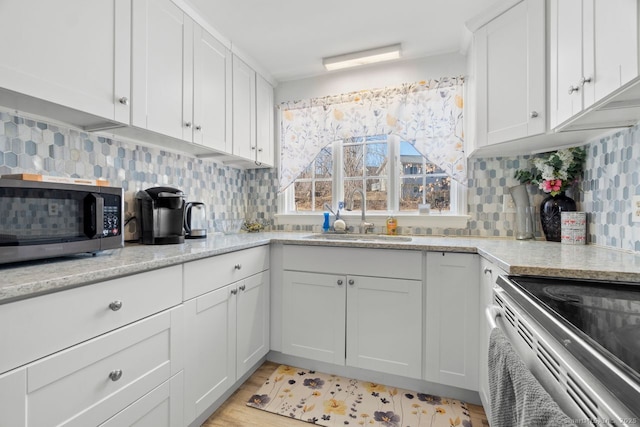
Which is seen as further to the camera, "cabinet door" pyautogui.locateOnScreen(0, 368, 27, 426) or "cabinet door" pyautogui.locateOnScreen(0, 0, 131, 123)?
"cabinet door" pyautogui.locateOnScreen(0, 0, 131, 123)

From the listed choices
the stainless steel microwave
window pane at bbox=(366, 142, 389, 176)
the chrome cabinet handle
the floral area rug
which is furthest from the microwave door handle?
window pane at bbox=(366, 142, 389, 176)

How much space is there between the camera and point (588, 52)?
3.88 feet

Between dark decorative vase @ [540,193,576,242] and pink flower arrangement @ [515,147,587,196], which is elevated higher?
pink flower arrangement @ [515,147,587,196]

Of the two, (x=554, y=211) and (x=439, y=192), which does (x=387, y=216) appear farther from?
(x=554, y=211)

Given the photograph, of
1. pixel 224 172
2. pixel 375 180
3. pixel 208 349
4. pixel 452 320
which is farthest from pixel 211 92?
pixel 452 320

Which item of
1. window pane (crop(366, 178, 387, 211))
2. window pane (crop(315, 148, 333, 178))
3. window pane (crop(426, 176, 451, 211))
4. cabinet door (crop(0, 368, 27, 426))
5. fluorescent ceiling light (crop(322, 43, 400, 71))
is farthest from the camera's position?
window pane (crop(315, 148, 333, 178))

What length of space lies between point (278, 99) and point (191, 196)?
125cm

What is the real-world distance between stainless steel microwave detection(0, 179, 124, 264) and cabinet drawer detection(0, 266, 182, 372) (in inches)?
9.2

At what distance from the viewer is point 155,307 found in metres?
1.21

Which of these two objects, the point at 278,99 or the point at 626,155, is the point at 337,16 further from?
the point at 626,155

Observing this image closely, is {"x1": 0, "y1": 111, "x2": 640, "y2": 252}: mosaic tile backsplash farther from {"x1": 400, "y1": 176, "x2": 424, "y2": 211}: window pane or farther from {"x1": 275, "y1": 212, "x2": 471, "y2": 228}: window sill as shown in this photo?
{"x1": 400, "y1": 176, "x2": 424, "y2": 211}: window pane

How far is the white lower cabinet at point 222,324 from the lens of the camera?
4.66 ft

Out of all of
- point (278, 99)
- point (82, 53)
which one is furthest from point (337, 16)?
point (82, 53)

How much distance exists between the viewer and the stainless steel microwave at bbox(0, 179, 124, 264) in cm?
95
